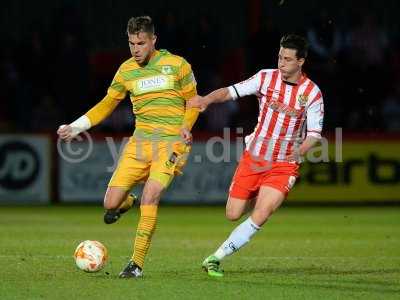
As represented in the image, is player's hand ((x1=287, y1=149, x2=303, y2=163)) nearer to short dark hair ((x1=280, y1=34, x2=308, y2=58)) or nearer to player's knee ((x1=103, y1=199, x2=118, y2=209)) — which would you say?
short dark hair ((x1=280, y1=34, x2=308, y2=58))

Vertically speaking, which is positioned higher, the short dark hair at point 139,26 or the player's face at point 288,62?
the short dark hair at point 139,26

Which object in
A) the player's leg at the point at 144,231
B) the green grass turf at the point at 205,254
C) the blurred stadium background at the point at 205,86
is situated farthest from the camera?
the blurred stadium background at the point at 205,86

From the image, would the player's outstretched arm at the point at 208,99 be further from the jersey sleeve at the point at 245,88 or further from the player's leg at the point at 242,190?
the player's leg at the point at 242,190

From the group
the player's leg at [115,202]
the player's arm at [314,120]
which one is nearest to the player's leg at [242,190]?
the player's arm at [314,120]

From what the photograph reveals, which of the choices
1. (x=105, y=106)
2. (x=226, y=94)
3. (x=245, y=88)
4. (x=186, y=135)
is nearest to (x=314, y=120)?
(x=245, y=88)

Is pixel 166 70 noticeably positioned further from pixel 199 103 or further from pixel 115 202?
pixel 115 202

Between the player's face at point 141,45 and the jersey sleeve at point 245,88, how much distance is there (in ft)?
2.46

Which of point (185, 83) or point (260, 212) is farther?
point (185, 83)

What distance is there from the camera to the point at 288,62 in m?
9.04

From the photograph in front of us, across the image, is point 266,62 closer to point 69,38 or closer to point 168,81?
point 69,38

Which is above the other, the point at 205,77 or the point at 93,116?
→ the point at 205,77

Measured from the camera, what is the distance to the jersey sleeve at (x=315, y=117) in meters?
9.05

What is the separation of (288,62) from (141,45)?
48.0 inches

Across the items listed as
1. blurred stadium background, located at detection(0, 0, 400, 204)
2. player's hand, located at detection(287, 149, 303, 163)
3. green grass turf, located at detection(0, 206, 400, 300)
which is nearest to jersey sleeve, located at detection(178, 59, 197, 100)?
player's hand, located at detection(287, 149, 303, 163)
